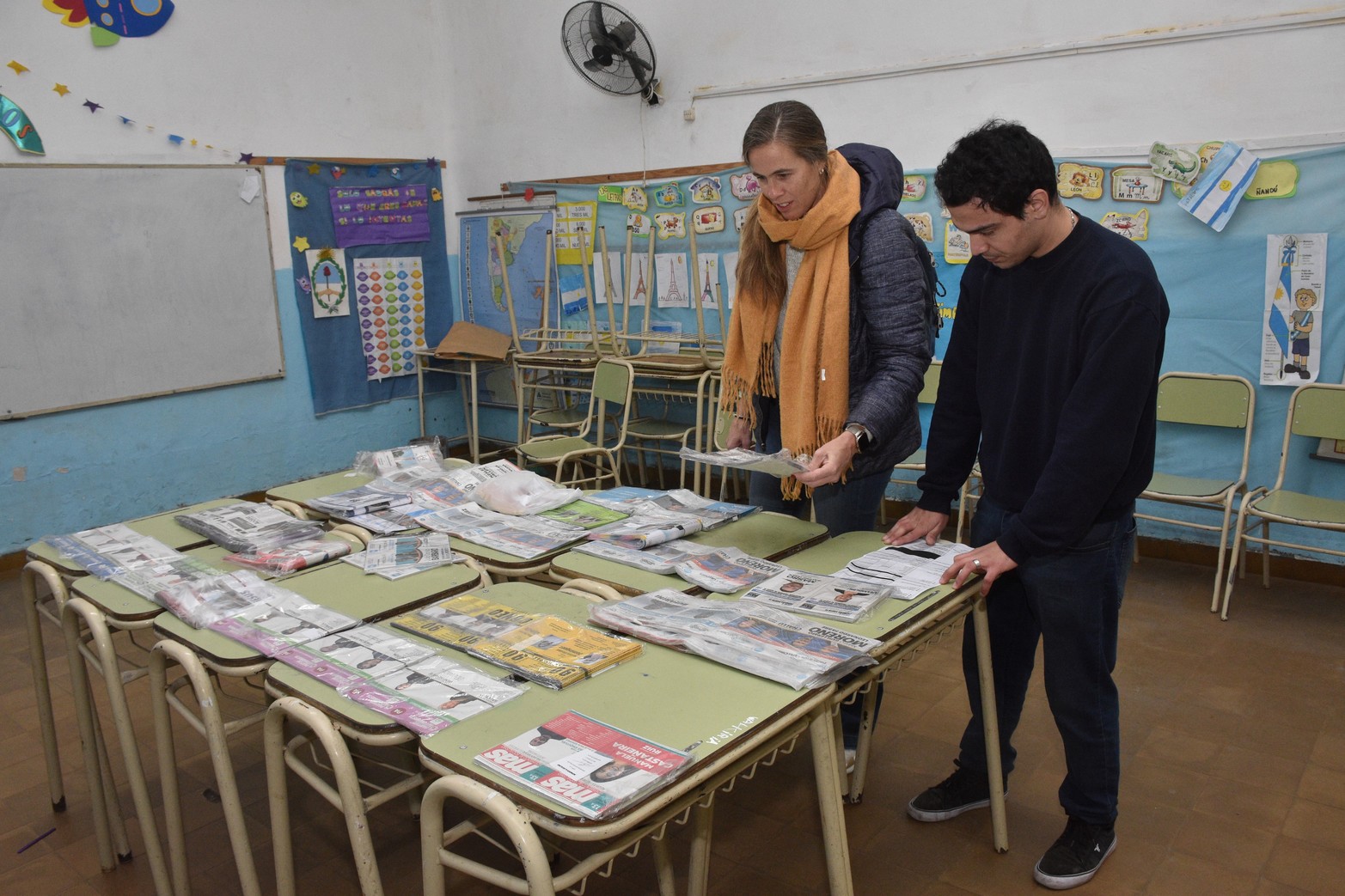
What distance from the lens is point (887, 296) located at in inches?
80.7

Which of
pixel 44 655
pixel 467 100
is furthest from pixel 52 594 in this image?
pixel 467 100

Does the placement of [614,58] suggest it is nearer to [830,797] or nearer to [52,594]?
[52,594]

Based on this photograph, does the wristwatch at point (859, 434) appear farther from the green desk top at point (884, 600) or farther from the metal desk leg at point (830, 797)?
the metal desk leg at point (830, 797)

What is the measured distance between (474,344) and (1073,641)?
171 inches

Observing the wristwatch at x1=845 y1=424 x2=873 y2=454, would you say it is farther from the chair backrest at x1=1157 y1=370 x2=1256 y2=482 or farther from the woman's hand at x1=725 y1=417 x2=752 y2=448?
the chair backrest at x1=1157 y1=370 x2=1256 y2=482

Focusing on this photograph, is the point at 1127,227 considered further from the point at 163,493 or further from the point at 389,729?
the point at 163,493

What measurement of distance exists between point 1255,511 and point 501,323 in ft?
14.2

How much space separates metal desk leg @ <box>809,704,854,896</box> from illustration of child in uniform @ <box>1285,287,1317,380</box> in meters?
3.09

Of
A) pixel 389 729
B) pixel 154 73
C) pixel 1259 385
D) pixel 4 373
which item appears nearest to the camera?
pixel 389 729

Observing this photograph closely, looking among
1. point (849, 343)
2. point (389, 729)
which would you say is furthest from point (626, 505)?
point (389, 729)

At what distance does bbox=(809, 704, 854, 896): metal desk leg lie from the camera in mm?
1428

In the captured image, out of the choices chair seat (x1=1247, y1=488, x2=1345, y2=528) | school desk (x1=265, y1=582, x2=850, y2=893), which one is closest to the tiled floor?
chair seat (x1=1247, y1=488, x2=1345, y2=528)

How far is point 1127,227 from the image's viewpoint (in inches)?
149

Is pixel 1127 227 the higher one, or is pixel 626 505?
pixel 1127 227
